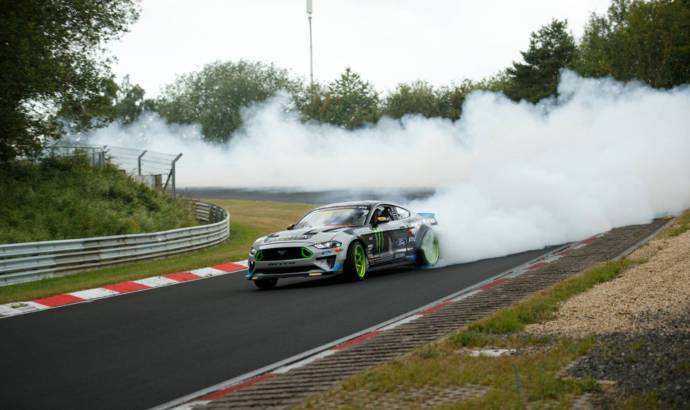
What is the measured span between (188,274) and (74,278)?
2.45 metres

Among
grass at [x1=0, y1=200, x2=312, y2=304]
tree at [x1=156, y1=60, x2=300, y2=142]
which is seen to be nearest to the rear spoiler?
grass at [x1=0, y1=200, x2=312, y2=304]

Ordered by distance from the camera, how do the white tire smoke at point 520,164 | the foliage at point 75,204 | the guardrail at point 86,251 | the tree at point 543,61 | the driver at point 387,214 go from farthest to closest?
the tree at point 543,61, the foliage at point 75,204, the white tire smoke at point 520,164, the guardrail at point 86,251, the driver at point 387,214

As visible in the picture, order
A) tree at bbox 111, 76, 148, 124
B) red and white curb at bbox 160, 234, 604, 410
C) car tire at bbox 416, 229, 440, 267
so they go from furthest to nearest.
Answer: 1. tree at bbox 111, 76, 148, 124
2. car tire at bbox 416, 229, 440, 267
3. red and white curb at bbox 160, 234, 604, 410

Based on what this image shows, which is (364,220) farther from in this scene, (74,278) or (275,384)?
(275,384)

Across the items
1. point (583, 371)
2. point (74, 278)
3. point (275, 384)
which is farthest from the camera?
point (74, 278)

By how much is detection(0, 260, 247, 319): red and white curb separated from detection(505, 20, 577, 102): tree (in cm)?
5682

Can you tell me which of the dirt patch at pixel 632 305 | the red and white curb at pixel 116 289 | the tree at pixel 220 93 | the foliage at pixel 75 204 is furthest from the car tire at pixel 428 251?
the tree at pixel 220 93

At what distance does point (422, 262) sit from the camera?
1759 cm

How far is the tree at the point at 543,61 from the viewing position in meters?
74.4

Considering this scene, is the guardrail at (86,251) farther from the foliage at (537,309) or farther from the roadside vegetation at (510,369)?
the roadside vegetation at (510,369)

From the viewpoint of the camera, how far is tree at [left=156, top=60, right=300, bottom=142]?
338 ft

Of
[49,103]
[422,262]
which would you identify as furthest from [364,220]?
[49,103]

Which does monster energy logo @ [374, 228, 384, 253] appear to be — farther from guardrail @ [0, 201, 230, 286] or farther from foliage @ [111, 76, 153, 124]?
foliage @ [111, 76, 153, 124]

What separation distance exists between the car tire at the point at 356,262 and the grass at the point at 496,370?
6165mm
